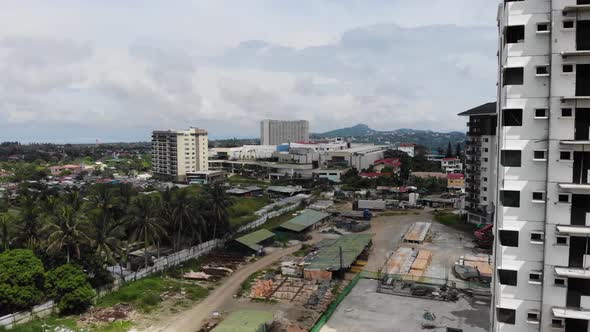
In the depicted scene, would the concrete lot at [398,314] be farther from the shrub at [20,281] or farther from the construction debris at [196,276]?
the shrub at [20,281]

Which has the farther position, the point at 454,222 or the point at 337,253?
the point at 454,222

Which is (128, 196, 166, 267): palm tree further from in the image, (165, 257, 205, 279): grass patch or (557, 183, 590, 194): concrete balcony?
(557, 183, 590, 194): concrete balcony

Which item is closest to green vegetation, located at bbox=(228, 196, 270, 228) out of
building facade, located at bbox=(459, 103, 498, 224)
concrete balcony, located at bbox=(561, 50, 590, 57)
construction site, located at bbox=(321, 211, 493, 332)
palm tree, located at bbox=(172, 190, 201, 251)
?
palm tree, located at bbox=(172, 190, 201, 251)

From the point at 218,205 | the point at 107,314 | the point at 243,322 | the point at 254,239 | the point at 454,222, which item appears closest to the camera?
the point at 243,322

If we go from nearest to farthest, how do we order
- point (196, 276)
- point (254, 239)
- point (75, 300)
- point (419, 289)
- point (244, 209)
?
point (75, 300)
point (419, 289)
point (196, 276)
point (254, 239)
point (244, 209)

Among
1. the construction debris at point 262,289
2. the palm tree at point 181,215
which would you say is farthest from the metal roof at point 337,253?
the palm tree at point 181,215

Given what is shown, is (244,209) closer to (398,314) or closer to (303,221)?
(303,221)

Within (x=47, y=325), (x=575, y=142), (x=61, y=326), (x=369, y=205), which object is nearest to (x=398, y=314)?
(x=575, y=142)
